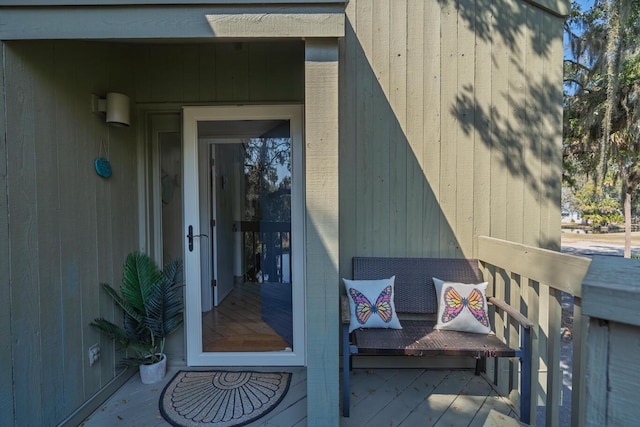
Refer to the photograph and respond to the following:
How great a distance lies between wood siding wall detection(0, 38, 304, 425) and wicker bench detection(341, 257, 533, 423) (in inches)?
57.0

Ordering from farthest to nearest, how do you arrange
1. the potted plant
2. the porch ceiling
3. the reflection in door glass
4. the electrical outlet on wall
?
1. the reflection in door glass
2. the potted plant
3. the electrical outlet on wall
4. the porch ceiling

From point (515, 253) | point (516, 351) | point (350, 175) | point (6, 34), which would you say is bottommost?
point (516, 351)

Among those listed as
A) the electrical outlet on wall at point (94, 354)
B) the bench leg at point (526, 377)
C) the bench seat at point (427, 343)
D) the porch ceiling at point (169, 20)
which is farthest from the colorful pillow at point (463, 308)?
the electrical outlet on wall at point (94, 354)

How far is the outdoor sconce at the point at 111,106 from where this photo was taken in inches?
83.0

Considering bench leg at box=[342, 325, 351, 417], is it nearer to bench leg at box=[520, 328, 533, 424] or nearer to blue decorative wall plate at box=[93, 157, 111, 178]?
bench leg at box=[520, 328, 533, 424]

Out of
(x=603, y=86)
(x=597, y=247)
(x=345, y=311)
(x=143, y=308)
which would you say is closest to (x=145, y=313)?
(x=143, y=308)

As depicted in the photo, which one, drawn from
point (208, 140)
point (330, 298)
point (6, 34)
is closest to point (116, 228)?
point (208, 140)

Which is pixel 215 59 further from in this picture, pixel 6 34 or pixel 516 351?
pixel 516 351

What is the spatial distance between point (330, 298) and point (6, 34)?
2.04 meters

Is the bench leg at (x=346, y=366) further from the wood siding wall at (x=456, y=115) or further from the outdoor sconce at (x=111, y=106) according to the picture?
the outdoor sconce at (x=111, y=106)

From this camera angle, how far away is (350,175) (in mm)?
2496

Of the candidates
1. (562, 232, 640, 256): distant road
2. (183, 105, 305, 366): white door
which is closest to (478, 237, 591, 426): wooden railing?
(183, 105, 305, 366): white door

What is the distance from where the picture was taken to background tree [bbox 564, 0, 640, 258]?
4582 mm

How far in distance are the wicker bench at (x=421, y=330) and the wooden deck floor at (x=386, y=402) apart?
0.67 ft
